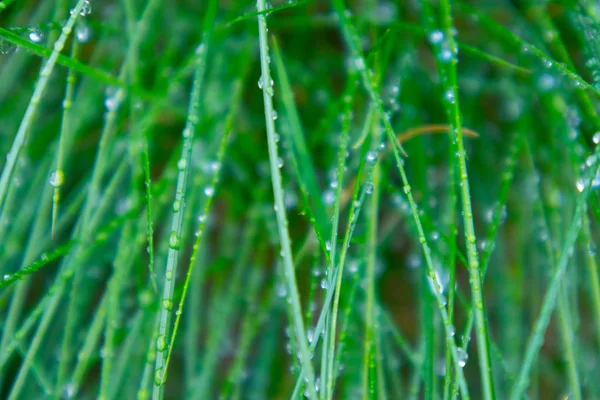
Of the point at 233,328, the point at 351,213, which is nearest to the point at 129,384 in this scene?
the point at 233,328

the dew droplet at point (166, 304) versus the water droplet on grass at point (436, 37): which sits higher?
the water droplet on grass at point (436, 37)

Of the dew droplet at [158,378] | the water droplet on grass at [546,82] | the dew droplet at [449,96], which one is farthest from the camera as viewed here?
the water droplet on grass at [546,82]

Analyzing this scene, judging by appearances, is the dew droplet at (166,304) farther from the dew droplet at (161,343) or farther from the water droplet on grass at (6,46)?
the water droplet on grass at (6,46)

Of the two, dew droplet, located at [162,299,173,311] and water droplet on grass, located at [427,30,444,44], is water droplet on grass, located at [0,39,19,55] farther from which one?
water droplet on grass, located at [427,30,444,44]

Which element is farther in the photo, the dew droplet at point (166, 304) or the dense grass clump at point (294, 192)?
the dense grass clump at point (294, 192)

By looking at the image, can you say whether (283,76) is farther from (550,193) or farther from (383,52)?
(550,193)

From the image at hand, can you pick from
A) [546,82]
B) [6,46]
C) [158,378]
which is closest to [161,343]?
[158,378]

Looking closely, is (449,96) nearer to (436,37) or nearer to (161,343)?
(436,37)

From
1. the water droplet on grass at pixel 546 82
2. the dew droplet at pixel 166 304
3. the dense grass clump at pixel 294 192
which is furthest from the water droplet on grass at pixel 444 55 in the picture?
the dew droplet at pixel 166 304

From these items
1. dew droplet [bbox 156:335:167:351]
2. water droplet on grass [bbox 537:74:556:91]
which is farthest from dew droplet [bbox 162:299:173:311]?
water droplet on grass [bbox 537:74:556:91]
